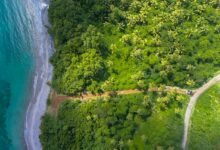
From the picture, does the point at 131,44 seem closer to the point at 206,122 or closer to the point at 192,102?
the point at 192,102

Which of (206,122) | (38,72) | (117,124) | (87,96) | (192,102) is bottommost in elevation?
(206,122)

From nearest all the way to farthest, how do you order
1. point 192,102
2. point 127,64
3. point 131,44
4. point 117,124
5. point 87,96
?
point 117,124 → point 87,96 → point 192,102 → point 127,64 → point 131,44

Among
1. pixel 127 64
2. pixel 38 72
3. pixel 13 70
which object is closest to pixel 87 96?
pixel 127 64

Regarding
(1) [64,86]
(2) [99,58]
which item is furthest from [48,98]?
(2) [99,58]

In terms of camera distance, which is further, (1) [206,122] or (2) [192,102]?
(2) [192,102]

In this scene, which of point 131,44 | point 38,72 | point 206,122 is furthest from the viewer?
point 38,72

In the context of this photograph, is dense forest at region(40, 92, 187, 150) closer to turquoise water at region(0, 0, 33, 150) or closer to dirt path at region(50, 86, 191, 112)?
dirt path at region(50, 86, 191, 112)

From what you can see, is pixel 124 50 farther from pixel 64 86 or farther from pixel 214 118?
pixel 214 118

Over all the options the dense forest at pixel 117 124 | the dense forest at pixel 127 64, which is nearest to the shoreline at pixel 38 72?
the dense forest at pixel 127 64

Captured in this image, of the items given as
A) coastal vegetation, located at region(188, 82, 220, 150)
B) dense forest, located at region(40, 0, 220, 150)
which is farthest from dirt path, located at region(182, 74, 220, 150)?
dense forest, located at region(40, 0, 220, 150)
